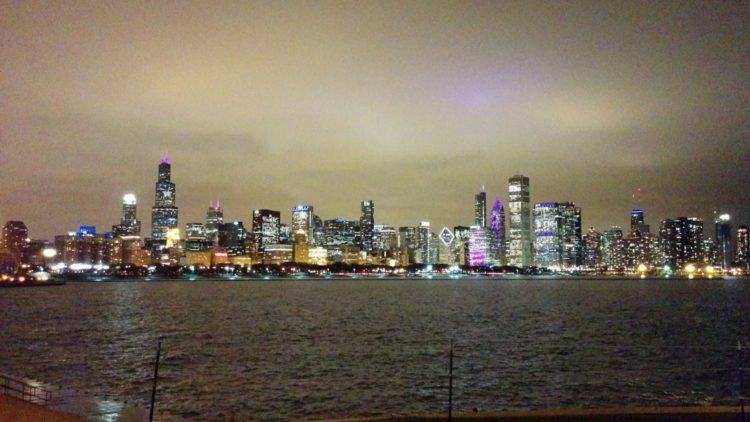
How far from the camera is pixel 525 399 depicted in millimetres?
27281

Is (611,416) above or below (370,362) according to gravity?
above

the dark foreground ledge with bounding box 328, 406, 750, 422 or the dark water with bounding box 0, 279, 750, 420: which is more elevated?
the dark foreground ledge with bounding box 328, 406, 750, 422

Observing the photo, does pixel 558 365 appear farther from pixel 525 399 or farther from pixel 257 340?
pixel 257 340

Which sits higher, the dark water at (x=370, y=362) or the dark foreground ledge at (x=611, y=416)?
the dark foreground ledge at (x=611, y=416)

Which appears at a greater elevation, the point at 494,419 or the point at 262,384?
the point at 494,419

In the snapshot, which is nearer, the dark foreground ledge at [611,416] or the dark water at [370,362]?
the dark foreground ledge at [611,416]

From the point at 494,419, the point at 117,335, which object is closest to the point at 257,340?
the point at 117,335

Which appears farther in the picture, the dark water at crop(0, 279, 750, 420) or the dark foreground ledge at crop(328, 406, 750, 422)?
the dark water at crop(0, 279, 750, 420)

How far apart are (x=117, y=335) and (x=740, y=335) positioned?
56.7 meters

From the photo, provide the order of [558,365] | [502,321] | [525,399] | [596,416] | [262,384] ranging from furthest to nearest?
[502,321], [558,365], [262,384], [525,399], [596,416]

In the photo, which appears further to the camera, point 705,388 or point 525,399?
point 705,388

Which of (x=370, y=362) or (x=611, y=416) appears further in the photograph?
(x=370, y=362)

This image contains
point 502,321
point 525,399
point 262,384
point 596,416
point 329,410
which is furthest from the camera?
point 502,321

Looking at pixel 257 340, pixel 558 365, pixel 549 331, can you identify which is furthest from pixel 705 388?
pixel 257 340
